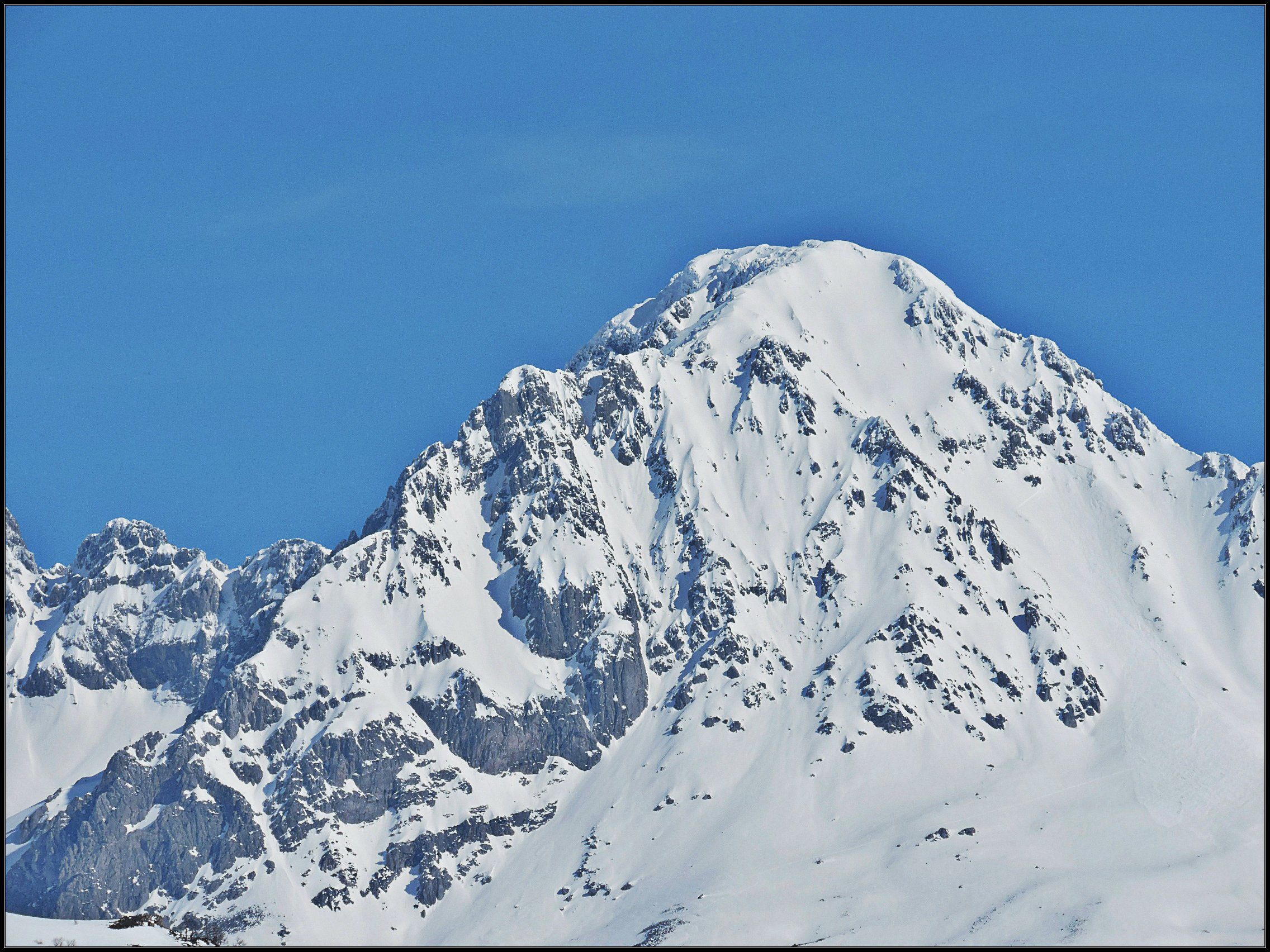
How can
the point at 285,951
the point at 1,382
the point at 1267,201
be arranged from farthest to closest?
the point at 285,951 → the point at 1267,201 → the point at 1,382

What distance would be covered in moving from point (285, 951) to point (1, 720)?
4480cm

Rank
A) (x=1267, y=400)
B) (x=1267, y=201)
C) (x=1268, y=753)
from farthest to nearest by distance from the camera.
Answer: (x=1268, y=753)
(x=1267, y=400)
(x=1267, y=201)

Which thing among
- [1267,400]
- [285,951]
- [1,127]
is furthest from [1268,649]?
[1,127]

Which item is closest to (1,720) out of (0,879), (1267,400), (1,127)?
(1,127)

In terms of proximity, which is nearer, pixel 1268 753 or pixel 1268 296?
pixel 1268 296

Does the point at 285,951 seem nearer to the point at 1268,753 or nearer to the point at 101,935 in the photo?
the point at 101,935

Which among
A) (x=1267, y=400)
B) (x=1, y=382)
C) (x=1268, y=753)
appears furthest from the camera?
(x=1268, y=753)

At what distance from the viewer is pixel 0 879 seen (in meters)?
177

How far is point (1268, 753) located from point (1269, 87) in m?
82.8

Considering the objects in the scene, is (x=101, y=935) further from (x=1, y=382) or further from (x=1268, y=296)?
(x=1268, y=296)

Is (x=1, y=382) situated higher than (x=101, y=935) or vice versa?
(x=1, y=382)

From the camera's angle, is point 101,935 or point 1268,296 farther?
point 1268,296

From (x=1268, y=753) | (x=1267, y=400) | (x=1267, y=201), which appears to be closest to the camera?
(x=1267, y=201)

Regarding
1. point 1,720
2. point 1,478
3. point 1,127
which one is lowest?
point 1,720
